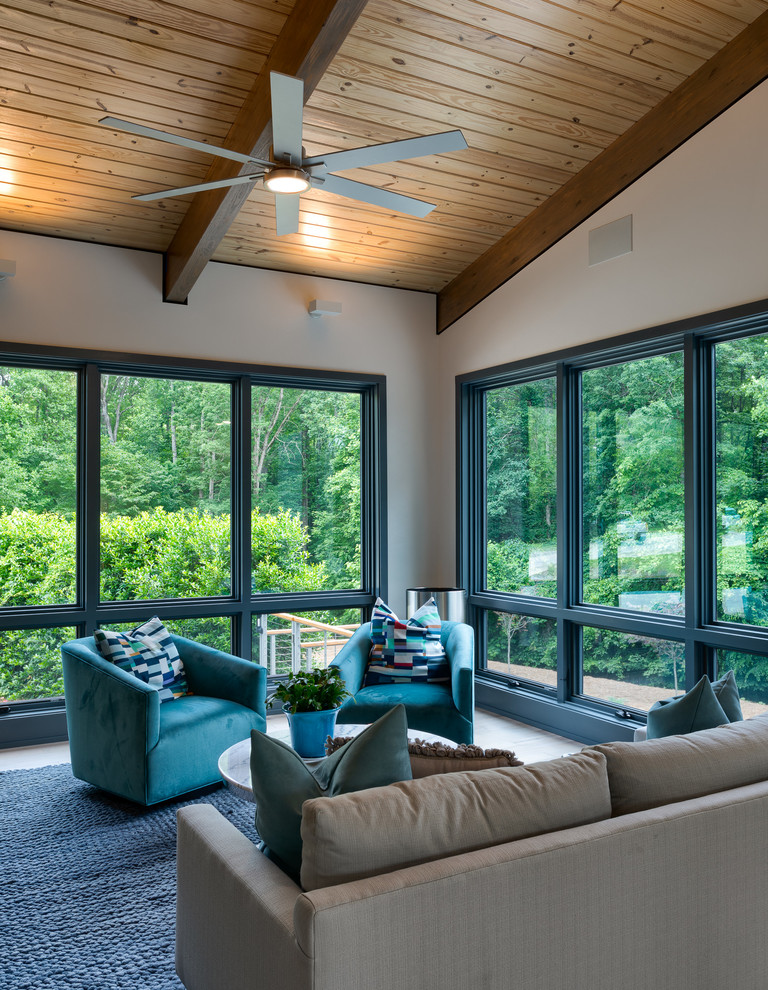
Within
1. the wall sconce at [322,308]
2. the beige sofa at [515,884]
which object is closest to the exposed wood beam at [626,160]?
the wall sconce at [322,308]

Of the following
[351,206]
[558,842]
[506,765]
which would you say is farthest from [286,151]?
[558,842]

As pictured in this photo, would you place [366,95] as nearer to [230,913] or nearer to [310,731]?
[310,731]

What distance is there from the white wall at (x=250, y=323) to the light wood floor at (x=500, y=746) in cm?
127

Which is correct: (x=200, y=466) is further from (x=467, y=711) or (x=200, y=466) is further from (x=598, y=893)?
(x=598, y=893)

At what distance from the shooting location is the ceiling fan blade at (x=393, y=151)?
2.87 meters

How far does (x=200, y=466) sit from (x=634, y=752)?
400cm

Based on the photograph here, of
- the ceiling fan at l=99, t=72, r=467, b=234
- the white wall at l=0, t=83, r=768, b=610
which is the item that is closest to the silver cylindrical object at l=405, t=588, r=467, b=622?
the white wall at l=0, t=83, r=768, b=610

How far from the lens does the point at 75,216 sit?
466 centimetres

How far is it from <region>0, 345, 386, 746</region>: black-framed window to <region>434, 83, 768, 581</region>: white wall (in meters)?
1.34

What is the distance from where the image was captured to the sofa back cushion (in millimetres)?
1947

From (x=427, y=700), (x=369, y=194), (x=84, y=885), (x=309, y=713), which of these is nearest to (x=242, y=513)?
(x=427, y=700)

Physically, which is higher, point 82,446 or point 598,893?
point 82,446

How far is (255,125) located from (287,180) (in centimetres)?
88

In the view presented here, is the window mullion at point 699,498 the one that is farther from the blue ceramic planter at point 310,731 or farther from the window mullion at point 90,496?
the window mullion at point 90,496
